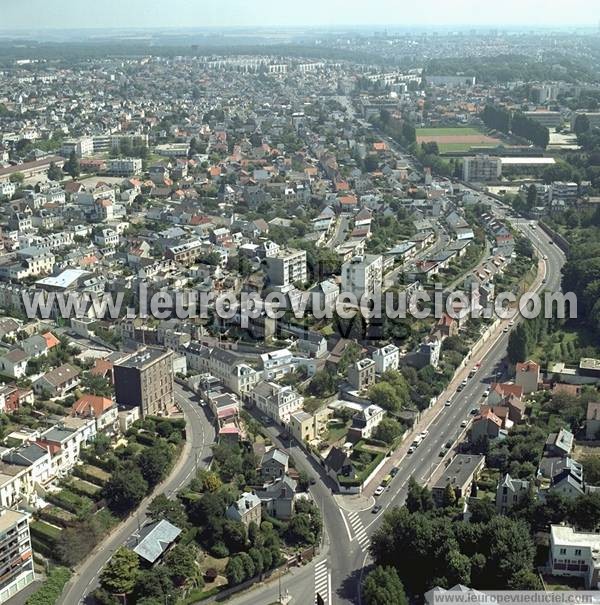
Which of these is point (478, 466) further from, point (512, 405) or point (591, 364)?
point (591, 364)

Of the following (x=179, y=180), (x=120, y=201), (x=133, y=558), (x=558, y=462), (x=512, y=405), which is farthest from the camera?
(x=179, y=180)

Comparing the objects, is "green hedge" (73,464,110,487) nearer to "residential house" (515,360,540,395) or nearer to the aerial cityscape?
the aerial cityscape

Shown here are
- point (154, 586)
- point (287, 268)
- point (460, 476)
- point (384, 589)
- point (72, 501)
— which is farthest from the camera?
point (287, 268)

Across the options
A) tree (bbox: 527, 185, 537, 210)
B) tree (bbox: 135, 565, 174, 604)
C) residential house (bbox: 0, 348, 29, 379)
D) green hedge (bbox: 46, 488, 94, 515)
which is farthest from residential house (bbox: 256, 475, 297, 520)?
tree (bbox: 527, 185, 537, 210)

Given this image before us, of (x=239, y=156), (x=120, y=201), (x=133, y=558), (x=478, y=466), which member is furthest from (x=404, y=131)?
(x=133, y=558)

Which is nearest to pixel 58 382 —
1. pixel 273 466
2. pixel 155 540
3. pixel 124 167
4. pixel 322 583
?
pixel 273 466

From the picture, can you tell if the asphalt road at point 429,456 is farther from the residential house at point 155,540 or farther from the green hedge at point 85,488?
the green hedge at point 85,488

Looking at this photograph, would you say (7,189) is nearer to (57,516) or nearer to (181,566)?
(57,516)
